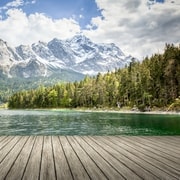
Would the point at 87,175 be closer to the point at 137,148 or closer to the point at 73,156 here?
the point at 73,156

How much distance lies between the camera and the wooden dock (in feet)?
18.9

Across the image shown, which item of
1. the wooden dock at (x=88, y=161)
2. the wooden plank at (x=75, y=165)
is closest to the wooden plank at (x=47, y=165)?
the wooden dock at (x=88, y=161)

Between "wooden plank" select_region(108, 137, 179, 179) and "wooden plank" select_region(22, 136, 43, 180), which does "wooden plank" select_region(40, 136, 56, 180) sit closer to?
"wooden plank" select_region(22, 136, 43, 180)

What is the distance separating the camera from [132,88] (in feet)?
351

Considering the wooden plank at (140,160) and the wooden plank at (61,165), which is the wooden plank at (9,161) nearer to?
the wooden plank at (61,165)

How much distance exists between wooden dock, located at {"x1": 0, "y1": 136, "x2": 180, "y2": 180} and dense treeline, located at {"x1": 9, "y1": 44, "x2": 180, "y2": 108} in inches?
3230

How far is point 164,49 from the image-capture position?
99.1 m

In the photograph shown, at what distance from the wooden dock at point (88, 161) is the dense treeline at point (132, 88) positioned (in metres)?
82.1

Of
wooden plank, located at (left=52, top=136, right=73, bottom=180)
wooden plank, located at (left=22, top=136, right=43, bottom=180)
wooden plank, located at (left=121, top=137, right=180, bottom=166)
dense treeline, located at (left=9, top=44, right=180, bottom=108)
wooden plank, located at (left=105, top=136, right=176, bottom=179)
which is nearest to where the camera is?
wooden plank, located at (left=22, top=136, right=43, bottom=180)

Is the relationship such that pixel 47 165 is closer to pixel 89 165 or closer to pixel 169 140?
pixel 89 165

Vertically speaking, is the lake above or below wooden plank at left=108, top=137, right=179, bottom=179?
below

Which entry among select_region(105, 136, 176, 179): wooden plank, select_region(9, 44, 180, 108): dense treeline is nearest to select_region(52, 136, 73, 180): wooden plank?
select_region(105, 136, 176, 179): wooden plank

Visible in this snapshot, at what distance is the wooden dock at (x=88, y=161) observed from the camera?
18.9ft

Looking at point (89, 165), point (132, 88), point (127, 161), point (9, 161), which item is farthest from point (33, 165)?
point (132, 88)
